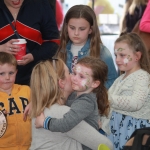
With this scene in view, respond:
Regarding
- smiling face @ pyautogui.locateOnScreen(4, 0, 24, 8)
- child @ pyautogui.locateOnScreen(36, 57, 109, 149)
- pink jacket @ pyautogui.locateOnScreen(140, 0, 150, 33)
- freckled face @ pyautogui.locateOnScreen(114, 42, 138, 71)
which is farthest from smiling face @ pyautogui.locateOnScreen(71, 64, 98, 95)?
pink jacket @ pyautogui.locateOnScreen(140, 0, 150, 33)

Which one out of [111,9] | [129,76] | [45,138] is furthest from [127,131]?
[111,9]

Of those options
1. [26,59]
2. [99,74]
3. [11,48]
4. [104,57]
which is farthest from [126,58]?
[11,48]

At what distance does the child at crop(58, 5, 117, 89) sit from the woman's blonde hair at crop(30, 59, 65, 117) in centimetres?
87

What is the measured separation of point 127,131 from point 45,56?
0.94 meters

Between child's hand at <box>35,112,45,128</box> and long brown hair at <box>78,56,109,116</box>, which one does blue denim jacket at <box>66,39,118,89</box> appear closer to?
long brown hair at <box>78,56,109,116</box>

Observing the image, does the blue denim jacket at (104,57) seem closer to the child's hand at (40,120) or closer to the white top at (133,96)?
the white top at (133,96)

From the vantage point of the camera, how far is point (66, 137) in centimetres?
249

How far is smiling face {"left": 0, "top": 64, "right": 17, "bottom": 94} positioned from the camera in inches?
120

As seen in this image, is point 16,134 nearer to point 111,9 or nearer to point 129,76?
point 129,76

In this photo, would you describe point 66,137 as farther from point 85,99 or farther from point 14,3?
point 14,3

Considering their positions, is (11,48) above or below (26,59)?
above

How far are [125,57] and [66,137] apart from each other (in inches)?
38.6

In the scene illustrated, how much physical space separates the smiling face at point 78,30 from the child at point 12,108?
593 mm

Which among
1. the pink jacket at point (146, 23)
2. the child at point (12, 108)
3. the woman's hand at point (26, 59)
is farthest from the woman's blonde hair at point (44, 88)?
the pink jacket at point (146, 23)
